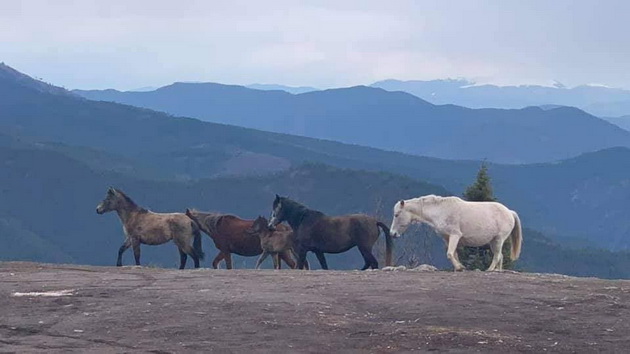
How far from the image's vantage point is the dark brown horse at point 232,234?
66.5ft

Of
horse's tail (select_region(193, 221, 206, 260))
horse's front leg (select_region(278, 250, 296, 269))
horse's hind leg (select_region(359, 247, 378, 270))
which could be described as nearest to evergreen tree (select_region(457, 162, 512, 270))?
horse's hind leg (select_region(359, 247, 378, 270))

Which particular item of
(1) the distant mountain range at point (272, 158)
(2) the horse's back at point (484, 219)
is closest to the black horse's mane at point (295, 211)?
(2) the horse's back at point (484, 219)

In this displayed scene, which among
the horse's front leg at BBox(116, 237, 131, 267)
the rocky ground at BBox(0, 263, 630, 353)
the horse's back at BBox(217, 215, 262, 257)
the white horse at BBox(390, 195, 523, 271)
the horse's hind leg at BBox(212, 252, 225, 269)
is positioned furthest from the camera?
the horse's hind leg at BBox(212, 252, 225, 269)

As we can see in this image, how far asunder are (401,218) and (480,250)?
8.48 meters

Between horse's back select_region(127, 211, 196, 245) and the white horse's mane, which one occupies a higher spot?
the white horse's mane

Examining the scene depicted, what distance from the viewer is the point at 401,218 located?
18172 mm

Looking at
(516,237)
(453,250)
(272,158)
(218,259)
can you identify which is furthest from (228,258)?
(272,158)

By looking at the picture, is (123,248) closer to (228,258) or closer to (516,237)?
(228,258)

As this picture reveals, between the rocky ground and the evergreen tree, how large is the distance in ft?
21.3

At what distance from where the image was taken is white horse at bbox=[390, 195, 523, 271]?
17359 millimetres

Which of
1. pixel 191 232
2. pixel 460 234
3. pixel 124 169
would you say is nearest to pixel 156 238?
pixel 191 232

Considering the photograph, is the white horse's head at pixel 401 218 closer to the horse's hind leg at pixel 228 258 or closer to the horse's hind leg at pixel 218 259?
the horse's hind leg at pixel 228 258

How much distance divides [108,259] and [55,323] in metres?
80.3

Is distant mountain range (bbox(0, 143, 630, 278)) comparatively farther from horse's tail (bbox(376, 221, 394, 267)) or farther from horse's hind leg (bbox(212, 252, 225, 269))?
horse's tail (bbox(376, 221, 394, 267))
